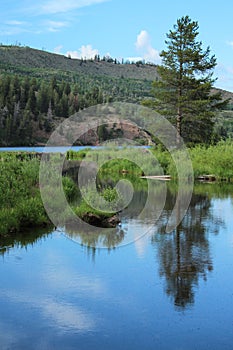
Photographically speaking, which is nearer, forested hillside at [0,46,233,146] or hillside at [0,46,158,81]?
forested hillside at [0,46,233,146]

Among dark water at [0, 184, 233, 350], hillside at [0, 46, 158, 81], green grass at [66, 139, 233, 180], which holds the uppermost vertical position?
hillside at [0, 46, 158, 81]

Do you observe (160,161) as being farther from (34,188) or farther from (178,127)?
(34,188)

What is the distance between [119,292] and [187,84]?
29.4 m

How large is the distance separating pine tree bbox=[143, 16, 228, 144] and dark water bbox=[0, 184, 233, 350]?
23017 millimetres

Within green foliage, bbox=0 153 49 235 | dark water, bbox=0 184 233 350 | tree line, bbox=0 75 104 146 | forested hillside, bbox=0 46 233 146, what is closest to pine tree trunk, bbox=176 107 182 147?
forested hillside, bbox=0 46 233 146

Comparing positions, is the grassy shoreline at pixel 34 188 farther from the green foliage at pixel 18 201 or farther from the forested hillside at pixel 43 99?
the forested hillside at pixel 43 99

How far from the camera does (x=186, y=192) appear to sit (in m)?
23.1

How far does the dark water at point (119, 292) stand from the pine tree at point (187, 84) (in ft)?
75.5

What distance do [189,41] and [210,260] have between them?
91.8 ft

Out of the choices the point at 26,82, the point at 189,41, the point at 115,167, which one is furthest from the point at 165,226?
the point at 26,82

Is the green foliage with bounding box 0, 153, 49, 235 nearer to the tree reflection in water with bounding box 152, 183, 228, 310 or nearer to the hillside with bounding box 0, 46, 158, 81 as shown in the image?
the tree reflection in water with bounding box 152, 183, 228, 310

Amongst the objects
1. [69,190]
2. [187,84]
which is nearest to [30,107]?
[187,84]

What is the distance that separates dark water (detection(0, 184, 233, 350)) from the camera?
7.12 metres

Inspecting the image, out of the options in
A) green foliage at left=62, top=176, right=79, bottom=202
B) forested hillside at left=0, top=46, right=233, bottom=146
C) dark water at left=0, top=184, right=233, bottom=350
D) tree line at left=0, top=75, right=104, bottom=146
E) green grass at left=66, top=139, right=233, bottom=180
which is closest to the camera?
dark water at left=0, top=184, right=233, bottom=350
